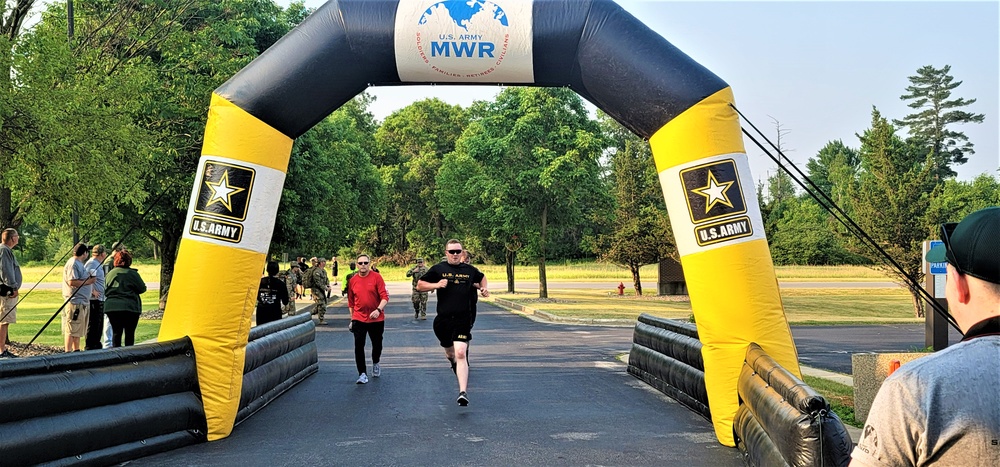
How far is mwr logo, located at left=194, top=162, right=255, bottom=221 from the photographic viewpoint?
924cm

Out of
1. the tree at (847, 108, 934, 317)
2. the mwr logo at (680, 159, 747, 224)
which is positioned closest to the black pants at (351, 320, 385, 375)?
the mwr logo at (680, 159, 747, 224)

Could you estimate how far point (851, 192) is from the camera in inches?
1137

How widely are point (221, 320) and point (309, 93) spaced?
8.36 ft

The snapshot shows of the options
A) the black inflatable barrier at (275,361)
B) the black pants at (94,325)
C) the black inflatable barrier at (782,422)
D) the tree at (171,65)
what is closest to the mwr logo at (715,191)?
the black inflatable barrier at (782,422)

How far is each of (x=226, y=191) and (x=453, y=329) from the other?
10.7 ft

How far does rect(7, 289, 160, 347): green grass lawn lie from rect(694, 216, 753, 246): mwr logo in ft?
37.3

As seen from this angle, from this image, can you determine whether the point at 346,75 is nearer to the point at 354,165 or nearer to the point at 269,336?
the point at 269,336

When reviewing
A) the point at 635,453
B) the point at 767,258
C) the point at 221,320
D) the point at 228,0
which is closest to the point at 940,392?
the point at 635,453

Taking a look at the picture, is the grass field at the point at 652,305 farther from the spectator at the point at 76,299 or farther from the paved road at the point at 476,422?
the paved road at the point at 476,422

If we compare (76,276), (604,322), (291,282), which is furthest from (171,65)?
(604,322)

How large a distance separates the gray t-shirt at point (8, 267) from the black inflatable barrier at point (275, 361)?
13.2 ft

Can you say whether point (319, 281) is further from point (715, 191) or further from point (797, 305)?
point (797, 305)

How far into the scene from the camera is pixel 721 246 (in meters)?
8.81

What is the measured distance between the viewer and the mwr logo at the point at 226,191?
30.3ft
